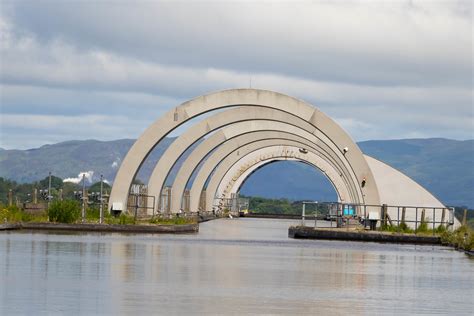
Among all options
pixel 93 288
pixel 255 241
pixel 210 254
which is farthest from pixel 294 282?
pixel 255 241

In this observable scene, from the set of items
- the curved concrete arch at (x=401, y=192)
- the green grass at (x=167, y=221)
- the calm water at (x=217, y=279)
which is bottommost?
the calm water at (x=217, y=279)

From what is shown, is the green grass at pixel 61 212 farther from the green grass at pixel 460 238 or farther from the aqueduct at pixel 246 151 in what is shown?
the green grass at pixel 460 238

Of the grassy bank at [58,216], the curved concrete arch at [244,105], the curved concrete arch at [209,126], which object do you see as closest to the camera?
the grassy bank at [58,216]

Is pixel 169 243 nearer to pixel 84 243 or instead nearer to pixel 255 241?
pixel 84 243

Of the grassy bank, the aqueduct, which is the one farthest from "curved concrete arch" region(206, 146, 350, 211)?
the grassy bank

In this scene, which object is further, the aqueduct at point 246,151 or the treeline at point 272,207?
the treeline at point 272,207

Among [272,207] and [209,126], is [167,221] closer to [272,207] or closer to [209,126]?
[209,126]

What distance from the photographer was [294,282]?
24.4 meters

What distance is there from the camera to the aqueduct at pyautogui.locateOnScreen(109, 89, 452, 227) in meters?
50.2

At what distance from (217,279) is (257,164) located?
62.2 metres

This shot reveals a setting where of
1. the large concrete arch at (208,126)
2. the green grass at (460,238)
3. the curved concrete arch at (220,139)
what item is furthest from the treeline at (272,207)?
the green grass at (460,238)

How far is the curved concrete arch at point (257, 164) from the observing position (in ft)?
263

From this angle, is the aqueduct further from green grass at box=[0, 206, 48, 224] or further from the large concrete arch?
green grass at box=[0, 206, 48, 224]

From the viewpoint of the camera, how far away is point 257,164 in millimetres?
86188
